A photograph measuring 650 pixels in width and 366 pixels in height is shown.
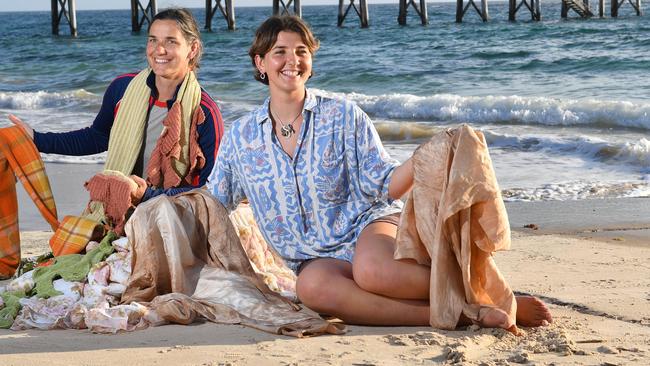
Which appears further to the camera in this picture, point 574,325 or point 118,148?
point 118,148

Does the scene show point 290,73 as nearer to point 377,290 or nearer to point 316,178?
point 316,178

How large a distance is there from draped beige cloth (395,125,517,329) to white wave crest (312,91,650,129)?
7.13 m

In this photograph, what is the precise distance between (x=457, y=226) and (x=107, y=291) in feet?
4.59

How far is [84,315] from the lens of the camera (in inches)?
143

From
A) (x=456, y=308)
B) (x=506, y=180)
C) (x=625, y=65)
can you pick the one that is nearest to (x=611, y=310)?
(x=456, y=308)

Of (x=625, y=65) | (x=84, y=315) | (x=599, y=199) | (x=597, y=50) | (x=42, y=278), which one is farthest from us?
(x=597, y=50)

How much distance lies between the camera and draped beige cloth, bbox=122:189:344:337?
3.62 m

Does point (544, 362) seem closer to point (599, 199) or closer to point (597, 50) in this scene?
point (599, 199)

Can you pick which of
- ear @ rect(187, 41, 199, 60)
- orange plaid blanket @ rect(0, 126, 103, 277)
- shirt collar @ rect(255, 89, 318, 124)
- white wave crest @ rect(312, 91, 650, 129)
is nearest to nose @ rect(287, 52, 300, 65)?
shirt collar @ rect(255, 89, 318, 124)

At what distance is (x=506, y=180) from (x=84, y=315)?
4.38 meters

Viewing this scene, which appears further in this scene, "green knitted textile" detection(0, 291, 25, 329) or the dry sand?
"green knitted textile" detection(0, 291, 25, 329)

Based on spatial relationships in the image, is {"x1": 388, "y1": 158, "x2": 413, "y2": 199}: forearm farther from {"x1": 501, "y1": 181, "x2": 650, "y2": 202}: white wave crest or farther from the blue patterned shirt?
{"x1": 501, "y1": 181, "x2": 650, "y2": 202}: white wave crest

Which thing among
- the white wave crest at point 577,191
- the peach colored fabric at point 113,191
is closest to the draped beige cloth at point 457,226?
the peach colored fabric at point 113,191

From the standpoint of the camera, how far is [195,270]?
3.90 meters
